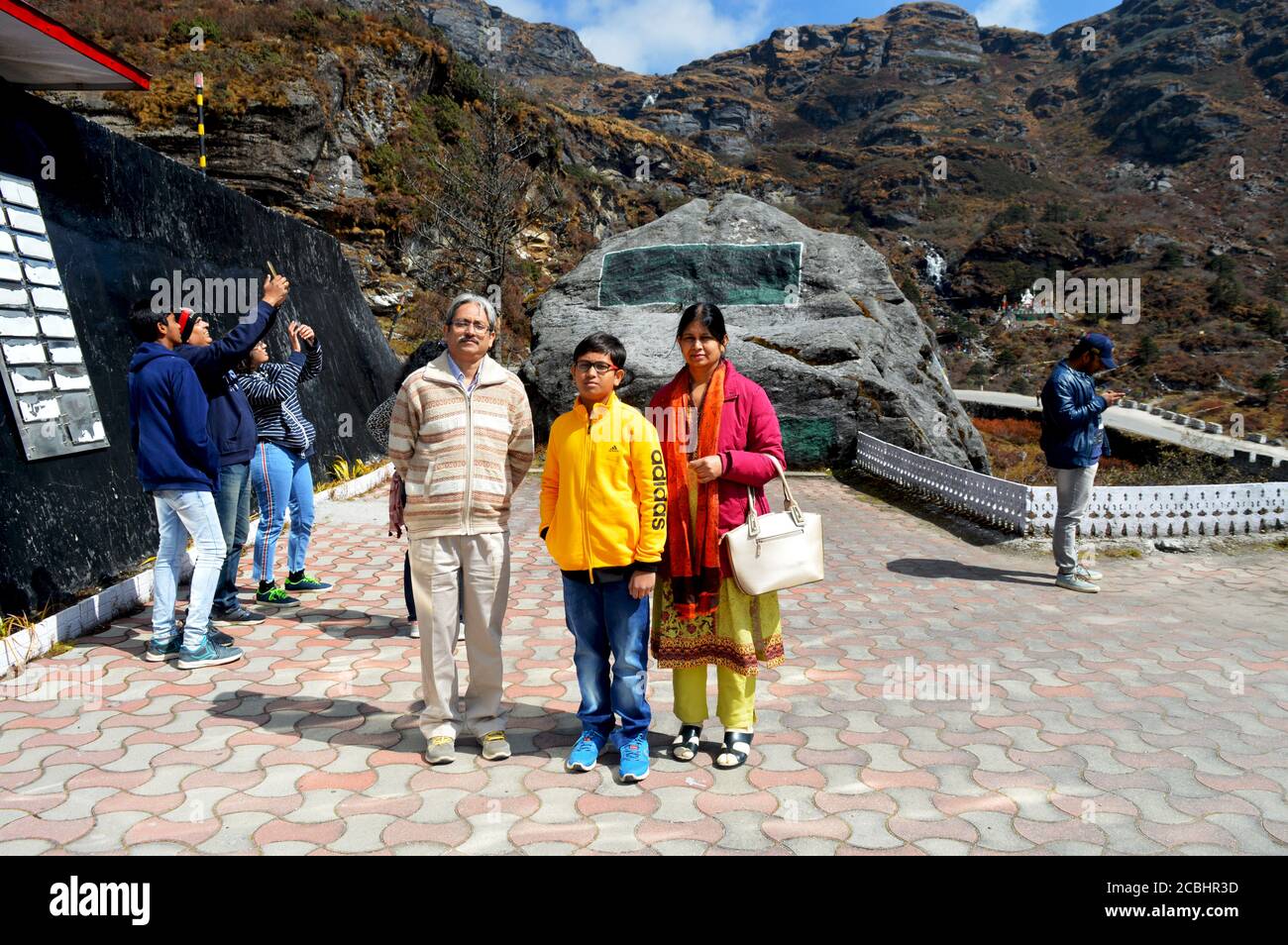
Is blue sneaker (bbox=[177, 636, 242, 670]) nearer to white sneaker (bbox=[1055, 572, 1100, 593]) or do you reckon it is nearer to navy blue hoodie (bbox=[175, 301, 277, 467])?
navy blue hoodie (bbox=[175, 301, 277, 467])

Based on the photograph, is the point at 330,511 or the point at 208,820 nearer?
the point at 208,820

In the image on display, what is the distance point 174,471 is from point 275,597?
1.50 metres

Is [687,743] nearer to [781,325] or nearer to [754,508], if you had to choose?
[754,508]

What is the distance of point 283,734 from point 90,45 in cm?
428

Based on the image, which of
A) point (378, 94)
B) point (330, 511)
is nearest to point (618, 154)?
point (378, 94)

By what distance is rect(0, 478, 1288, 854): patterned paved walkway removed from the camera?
2789mm

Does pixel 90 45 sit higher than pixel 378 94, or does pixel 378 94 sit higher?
pixel 378 94

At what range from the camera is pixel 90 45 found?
501 centimetres

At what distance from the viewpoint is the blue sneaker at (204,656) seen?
14.0ft

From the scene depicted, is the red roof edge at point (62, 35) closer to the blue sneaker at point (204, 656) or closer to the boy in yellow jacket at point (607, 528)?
the blue sneaker at point (204, 656)

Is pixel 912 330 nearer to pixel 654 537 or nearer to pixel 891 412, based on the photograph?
pixel 891 412

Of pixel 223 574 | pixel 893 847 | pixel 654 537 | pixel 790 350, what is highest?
pixel 790 350

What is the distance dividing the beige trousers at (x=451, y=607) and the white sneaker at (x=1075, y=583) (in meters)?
4.57
